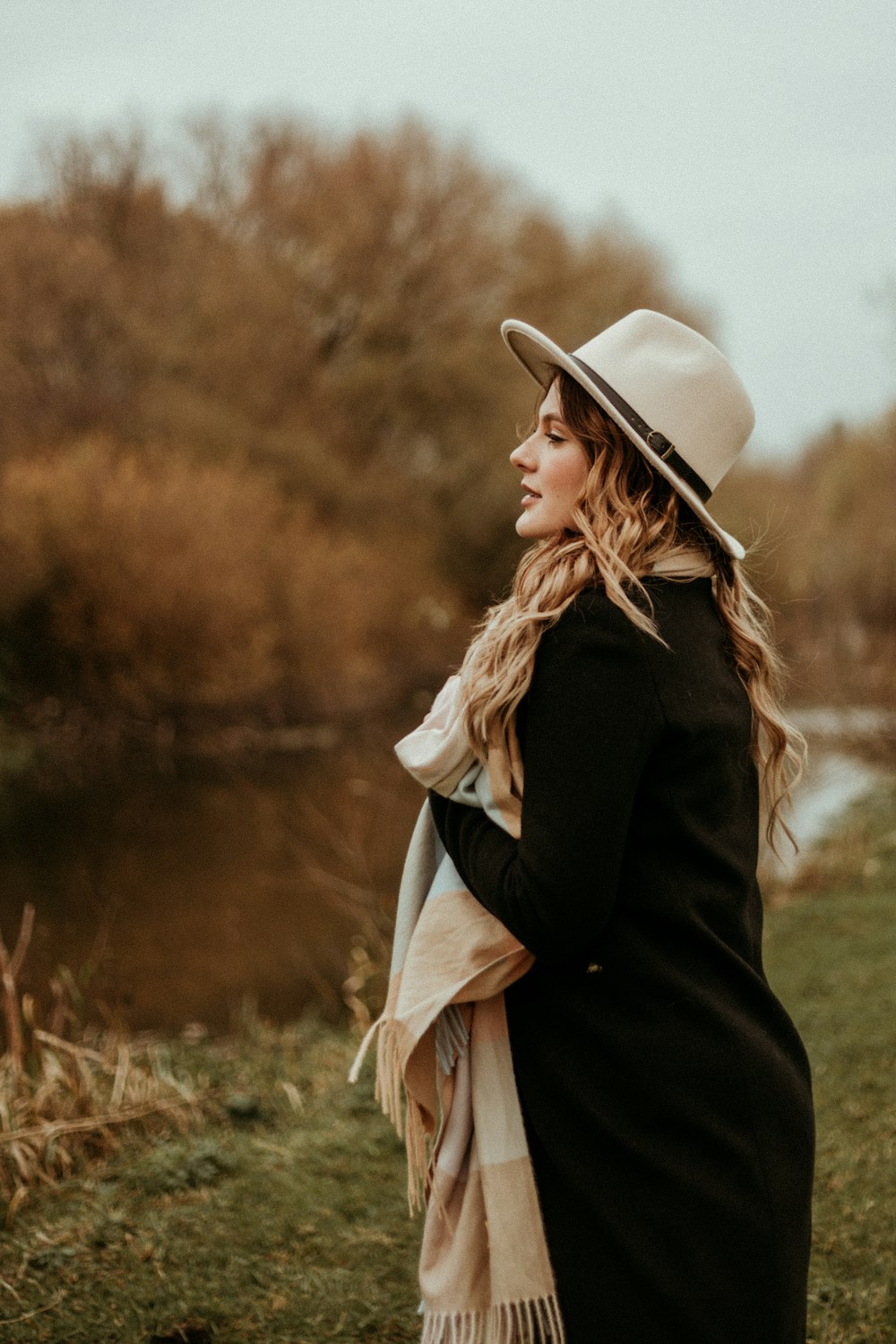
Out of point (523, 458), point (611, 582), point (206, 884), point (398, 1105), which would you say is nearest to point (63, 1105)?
point (398, 1105)

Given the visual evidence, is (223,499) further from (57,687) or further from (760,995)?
(760,995)

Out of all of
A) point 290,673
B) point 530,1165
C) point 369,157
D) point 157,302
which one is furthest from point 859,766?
point 369,157

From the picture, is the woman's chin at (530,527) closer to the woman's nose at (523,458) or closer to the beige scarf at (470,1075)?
the woman's nose at (523,458)

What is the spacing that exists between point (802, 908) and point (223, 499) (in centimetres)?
1384

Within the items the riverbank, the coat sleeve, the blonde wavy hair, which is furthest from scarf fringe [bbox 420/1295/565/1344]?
the riverbank

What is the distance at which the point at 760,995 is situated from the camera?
198cm

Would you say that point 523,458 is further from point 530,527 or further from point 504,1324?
point 504,1324

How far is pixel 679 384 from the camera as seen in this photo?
2.06 metres

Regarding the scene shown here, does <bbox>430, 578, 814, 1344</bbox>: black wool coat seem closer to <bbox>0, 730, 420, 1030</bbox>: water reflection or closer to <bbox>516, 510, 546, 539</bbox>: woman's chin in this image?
<bbox>516, 510, 546, 539</bbox>: woman's chin

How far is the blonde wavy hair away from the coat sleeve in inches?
1.5

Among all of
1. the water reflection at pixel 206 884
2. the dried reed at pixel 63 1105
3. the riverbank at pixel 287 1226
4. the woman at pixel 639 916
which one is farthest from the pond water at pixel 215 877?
the woman at pixel 639 916

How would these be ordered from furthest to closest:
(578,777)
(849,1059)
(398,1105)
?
(849,1059) → (398,1105) → (578,777)

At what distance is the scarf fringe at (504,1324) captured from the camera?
195 cm

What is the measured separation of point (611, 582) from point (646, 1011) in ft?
2.04
